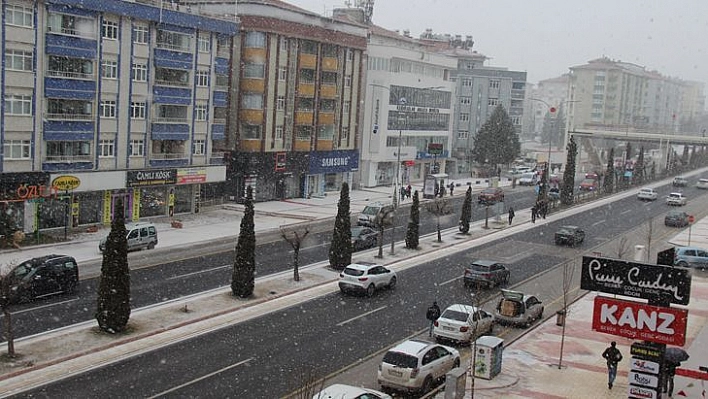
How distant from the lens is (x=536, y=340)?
2814 centimetres

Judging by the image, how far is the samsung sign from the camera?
69.0 meters

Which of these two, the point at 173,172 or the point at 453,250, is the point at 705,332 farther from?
the point at 173,172

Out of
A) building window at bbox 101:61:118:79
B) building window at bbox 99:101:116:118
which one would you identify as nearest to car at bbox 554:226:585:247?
building window at bbox 99:101:116:118

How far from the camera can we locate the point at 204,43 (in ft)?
181

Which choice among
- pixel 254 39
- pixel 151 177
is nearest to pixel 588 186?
pixel 254 39

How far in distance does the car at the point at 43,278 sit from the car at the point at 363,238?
17.2 metres

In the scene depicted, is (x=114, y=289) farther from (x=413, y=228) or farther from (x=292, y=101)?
(x=292, y=101)

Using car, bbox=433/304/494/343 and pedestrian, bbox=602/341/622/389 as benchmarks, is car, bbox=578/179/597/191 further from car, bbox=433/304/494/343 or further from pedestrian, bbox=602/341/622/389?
pedestrian, bbox=602/341/622/389

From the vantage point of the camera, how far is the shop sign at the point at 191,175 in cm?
5341

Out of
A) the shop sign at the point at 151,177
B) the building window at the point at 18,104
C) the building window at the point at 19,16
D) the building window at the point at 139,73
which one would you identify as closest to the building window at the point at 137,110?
the building window at the point at 139,73

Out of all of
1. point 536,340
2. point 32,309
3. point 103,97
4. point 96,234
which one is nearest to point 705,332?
point 536,340

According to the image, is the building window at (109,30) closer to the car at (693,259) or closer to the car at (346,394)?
the car at (346,394)

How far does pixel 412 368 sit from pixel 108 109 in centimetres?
3244

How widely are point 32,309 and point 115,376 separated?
8225 mm
